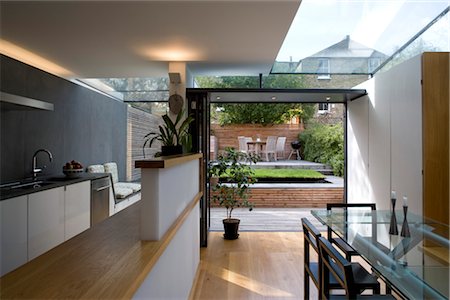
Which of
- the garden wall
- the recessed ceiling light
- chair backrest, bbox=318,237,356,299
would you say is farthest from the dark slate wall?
the garden wall

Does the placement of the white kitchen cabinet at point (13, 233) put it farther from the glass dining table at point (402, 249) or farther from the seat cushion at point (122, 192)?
the glass dining table at point (402, 249)

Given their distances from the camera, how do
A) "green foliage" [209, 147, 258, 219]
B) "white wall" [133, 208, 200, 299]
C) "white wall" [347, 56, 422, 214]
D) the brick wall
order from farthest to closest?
1. the brick wall
2. "green foliage" [209, 147, 258, 219]
3. "white wall" [347, 56, 422, 214]
4. "white wall" [133, 208, 200, 299]

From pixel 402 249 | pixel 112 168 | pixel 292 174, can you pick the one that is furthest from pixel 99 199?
pixel 292 174

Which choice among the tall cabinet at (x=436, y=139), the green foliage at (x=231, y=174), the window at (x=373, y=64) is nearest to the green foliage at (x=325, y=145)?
the window at (x=373, y=64)

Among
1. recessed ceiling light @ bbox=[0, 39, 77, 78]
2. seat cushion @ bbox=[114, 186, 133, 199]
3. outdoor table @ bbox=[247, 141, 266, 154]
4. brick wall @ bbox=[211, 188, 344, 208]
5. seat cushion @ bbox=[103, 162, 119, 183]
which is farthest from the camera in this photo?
outdoor table @ bbox=[247, 141, 266, 154]

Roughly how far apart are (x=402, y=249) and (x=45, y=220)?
3159 millimetres

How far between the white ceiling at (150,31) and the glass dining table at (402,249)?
2.02m

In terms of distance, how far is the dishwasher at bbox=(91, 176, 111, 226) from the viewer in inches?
161

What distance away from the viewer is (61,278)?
1.02 m

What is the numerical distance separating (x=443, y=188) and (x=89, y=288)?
3.53 metres

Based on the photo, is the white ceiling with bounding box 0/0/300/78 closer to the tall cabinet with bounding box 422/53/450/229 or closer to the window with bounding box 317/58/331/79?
the window with bounding box 317/58/331/79

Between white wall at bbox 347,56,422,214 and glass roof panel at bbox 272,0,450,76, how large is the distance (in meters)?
0.53

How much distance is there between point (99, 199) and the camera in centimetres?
432

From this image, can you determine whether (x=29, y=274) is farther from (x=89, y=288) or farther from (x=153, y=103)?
(x=153, y=103)
